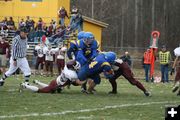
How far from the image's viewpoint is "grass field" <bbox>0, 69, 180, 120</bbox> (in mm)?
10641

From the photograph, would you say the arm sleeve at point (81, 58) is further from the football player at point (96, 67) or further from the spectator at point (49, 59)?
the spectator at point (49, 59)

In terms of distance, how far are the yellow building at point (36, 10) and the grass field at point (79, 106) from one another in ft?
80.2

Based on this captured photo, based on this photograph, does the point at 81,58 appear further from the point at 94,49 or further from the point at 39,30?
the point at 39,30

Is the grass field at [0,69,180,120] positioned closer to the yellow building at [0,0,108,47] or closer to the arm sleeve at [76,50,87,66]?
the arm sleeve at [76,50,87,66]

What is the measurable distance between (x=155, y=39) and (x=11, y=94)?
13690 millimetres

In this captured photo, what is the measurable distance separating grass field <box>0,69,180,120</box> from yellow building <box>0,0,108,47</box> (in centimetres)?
2444

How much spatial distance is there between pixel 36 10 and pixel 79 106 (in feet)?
92.6

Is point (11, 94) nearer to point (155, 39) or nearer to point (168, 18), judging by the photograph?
point (155, 39)

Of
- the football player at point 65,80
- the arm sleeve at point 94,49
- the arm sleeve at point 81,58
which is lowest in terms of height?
the football player at point 65,80

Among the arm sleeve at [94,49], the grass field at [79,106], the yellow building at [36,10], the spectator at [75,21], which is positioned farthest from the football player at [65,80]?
the yellow building at [36,10]

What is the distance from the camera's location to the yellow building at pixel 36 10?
39.6 metres

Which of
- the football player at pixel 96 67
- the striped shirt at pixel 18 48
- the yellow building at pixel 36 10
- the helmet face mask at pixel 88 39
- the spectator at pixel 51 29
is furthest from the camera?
the yellow building at pixel 36 10

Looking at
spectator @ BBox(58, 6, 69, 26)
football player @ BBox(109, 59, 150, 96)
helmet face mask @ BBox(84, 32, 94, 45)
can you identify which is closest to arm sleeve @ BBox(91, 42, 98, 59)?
helmet face mask @ BBox(84, 32, 94, 45)

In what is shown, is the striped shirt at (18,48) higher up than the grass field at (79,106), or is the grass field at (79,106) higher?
the striped shirt at (18,48)
